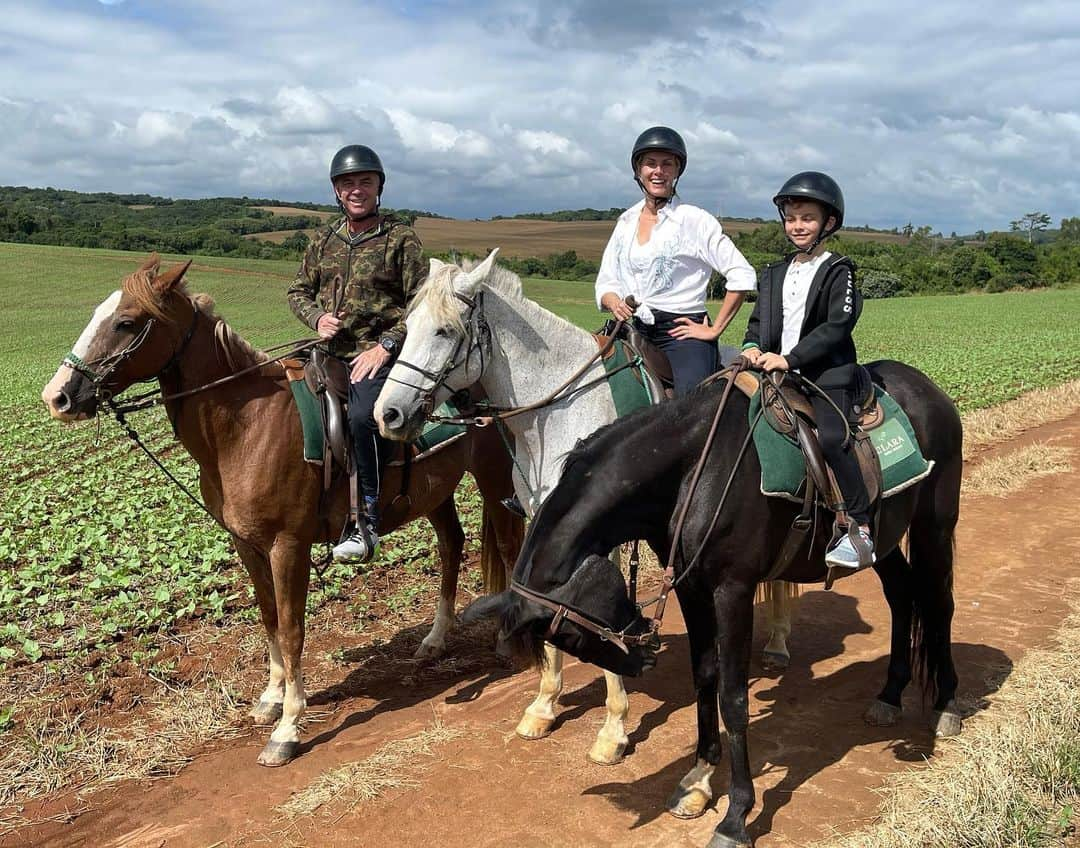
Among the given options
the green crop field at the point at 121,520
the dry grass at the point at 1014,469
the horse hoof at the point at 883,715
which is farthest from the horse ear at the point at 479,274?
the dry grass at the point at 1014,469

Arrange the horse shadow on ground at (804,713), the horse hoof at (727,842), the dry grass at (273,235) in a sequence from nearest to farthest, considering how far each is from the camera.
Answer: the horse hoof at (727,842), the horse shadow on ground at (804,713), the dry grass at (273,235)

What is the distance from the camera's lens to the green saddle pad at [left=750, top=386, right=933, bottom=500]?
4176mm

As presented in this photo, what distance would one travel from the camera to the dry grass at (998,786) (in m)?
3.95

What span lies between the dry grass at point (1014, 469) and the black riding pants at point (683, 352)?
23.3 ft

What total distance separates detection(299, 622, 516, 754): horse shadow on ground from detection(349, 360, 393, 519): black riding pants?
4.86 feet

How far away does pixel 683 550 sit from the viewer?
163 inches

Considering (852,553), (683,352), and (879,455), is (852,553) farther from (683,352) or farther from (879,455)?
(683,352)

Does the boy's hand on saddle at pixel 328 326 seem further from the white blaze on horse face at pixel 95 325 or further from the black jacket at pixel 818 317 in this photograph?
the black jacket at pixel 818 317

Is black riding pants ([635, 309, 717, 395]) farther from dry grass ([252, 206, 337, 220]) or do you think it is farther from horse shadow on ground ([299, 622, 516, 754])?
dry grass ([252, 206, 337, 220])

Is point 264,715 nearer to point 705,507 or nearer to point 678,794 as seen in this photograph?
point 678,794

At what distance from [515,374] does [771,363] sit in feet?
4.82

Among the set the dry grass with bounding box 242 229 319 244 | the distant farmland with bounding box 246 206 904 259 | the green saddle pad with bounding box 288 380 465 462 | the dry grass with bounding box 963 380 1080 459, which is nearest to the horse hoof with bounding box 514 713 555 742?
the green saddle pad with bounding box 288 380 465 462

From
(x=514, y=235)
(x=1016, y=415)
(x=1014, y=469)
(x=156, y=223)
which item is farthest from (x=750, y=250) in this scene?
(x=156, y=223)

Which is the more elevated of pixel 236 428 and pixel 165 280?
pixel 165 280
